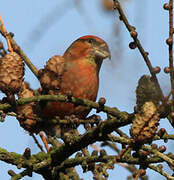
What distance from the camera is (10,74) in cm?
186

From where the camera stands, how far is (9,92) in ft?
6.04

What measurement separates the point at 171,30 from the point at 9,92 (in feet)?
2.47

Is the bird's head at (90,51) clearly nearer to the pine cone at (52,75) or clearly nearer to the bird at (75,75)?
the bird at (75,75)

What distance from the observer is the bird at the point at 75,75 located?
196 cm

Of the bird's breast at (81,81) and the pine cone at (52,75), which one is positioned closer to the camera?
the pine cone at (52,75)

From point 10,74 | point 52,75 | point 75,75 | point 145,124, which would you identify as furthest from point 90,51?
point 145,124

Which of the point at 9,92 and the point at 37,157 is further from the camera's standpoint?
the point at 37,157

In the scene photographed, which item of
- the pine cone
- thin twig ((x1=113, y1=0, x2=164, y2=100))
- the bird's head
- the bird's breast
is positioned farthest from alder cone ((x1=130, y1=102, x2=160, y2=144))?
the bird's head

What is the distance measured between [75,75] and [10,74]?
1.27m

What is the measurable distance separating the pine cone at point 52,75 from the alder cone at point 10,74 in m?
0.12

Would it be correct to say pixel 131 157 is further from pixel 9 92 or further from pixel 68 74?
pixel 68 74

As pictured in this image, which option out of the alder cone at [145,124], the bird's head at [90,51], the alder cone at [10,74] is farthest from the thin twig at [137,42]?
the bird's head at [90,51]

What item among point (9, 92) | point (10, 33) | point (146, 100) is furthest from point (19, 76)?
point (10, 33)

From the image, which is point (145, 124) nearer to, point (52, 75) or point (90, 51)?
point (52, 75)
